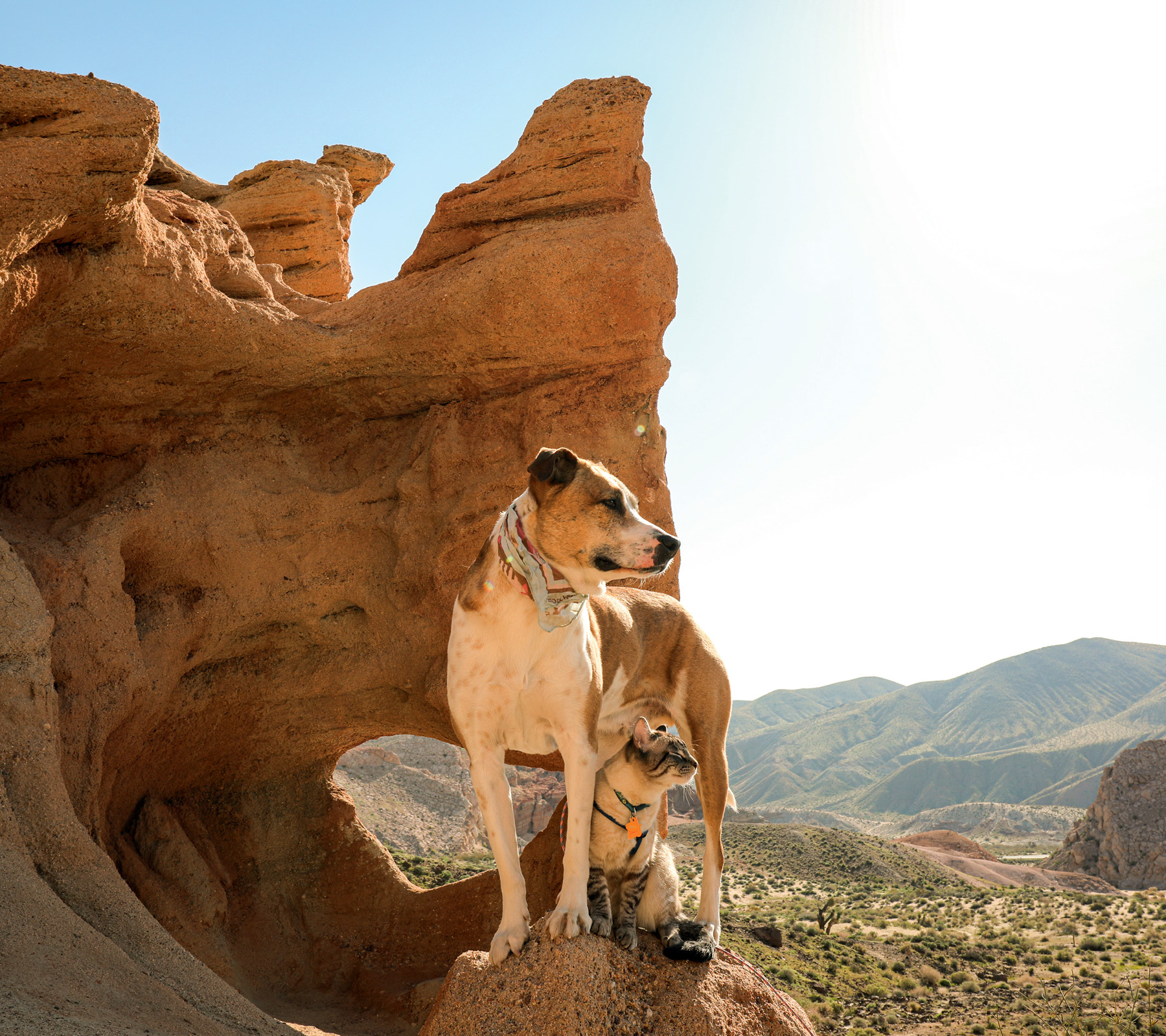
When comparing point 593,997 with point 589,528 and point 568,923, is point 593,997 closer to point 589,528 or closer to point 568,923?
point 568,923

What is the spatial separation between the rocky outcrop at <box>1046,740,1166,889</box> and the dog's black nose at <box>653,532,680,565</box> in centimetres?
4148

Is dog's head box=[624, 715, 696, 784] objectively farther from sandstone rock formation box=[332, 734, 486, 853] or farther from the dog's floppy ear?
sandstone rock formation box=[332, 734, 486, 853]

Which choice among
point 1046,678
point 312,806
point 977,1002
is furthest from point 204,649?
point 1046,678

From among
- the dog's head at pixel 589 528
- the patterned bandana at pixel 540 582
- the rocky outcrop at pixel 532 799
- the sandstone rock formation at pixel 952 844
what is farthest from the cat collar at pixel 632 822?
the sandstone rock formation at pixel 952 844

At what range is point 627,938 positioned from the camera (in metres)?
4.39

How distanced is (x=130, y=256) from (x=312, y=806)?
654cm

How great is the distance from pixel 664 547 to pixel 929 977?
700 inches

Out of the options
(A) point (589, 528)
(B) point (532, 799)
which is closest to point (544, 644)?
(A) point (589, 528)

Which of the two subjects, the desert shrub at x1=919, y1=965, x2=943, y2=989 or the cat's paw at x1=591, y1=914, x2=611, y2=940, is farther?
the desert shrub at x1=919, y1=965, x2=943, y2=989

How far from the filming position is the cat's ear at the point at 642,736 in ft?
14.9

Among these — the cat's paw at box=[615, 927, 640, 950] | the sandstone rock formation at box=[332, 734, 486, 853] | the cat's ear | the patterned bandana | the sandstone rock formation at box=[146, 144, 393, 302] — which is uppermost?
the sandstone rock formation at box=[146, 144, 393, 302]

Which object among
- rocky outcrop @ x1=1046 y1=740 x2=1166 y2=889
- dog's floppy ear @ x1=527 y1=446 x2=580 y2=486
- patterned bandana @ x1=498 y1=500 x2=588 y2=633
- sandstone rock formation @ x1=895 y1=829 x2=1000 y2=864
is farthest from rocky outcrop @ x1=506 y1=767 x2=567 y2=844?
dog's floppy ear @ x1=527 y1=446 x2=580 y2=486

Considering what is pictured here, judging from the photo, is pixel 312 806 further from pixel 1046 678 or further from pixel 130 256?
pixel 1046 678

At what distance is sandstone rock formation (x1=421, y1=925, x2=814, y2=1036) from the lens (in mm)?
3934
